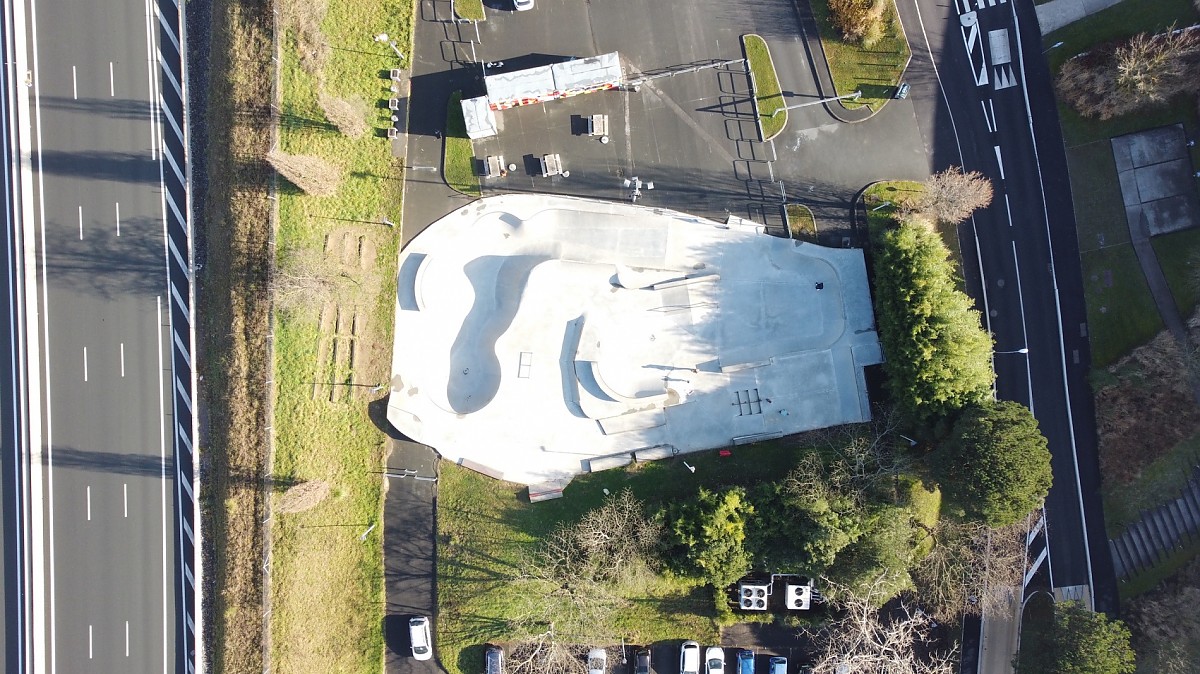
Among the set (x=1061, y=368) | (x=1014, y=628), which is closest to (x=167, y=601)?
(x=1014, y=628)

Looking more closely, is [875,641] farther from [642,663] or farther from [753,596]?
[642,663]

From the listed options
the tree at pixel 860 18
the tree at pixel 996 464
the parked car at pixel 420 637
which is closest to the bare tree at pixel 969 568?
the tree at pixel 996 464

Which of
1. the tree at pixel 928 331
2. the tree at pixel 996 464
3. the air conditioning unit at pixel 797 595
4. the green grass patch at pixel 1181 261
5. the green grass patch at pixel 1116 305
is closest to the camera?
the tree at pixel 996 464

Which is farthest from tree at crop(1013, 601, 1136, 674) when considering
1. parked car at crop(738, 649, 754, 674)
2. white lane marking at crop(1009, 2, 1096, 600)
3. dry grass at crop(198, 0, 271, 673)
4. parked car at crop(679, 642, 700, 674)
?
dry grass at crop(198, 0, 271, 673)

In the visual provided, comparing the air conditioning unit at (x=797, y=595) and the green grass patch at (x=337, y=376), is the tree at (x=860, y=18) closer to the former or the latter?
the green grass patch at (x=337, y=376)

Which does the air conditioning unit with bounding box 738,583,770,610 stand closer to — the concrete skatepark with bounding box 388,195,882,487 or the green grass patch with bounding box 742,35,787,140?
the concrete skatepark with bounding box 388,195,882,487

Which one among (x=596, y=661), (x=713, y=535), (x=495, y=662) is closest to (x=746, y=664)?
(x=596, y=661)

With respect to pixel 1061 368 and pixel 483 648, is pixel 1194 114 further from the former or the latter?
pixel 483 648
